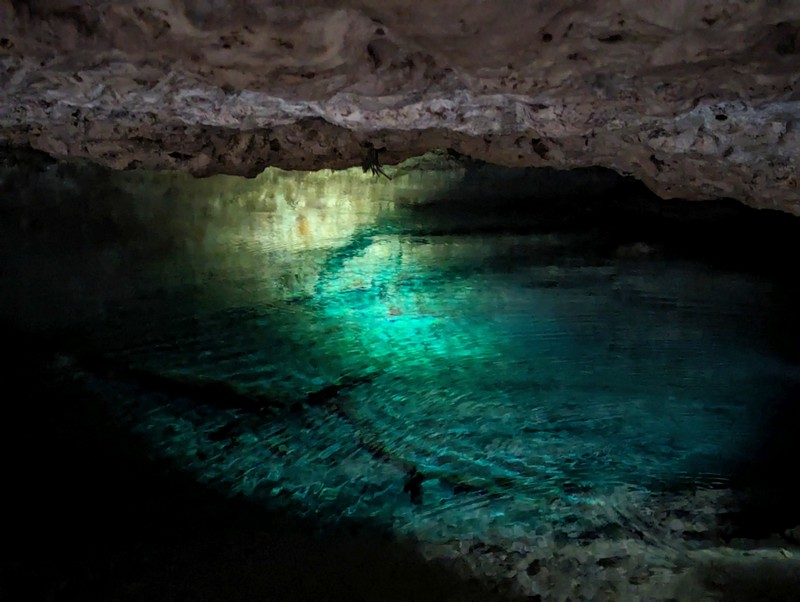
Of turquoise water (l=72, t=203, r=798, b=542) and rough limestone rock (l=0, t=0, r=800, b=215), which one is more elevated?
rough limestone rock (l=0, t=0, r=800, b=215)

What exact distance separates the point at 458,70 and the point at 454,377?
1653 millimetres

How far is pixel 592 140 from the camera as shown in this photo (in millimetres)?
2758

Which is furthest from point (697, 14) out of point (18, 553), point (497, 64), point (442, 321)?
point (18, 553)

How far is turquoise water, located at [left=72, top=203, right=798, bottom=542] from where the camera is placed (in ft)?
7.74

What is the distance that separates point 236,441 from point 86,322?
4.40 feet

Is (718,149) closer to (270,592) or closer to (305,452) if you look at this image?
(305,452)

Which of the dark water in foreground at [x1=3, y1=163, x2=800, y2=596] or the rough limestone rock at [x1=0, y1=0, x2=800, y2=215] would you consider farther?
the dark water in foreground at [x1=3, y1=163, x2=800, y2=596]

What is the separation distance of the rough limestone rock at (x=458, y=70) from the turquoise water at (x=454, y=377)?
0.94 m

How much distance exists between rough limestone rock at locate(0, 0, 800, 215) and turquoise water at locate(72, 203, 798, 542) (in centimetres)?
94

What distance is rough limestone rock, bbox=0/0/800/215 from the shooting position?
152cm

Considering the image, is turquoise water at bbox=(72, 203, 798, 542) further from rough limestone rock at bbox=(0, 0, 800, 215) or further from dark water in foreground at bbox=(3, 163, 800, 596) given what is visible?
rough limestone rock at bbox=(0, 0, 800, 215)

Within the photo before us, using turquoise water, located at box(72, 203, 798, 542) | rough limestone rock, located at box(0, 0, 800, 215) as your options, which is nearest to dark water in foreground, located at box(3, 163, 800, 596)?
turquoise water, located at box(72, 203, 798, 542)

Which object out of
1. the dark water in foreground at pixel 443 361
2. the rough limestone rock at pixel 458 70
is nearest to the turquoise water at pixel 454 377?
the dark water in foreground at pixel 443 361

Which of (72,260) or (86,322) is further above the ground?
(72,260)
